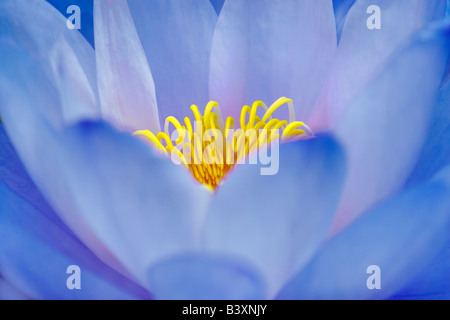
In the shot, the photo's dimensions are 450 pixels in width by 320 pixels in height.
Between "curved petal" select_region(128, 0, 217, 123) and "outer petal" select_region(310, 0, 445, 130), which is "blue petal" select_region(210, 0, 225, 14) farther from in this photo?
"outer petal" select_region(310, 0, 445, 130)

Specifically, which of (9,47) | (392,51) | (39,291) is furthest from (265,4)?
(39,291)

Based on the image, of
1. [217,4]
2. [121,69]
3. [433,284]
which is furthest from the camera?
[217,4]

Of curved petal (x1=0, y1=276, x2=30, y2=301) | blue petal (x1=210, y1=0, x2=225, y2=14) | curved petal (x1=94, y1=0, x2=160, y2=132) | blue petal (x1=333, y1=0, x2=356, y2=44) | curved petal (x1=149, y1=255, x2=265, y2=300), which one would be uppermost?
blue petal (x1=210, y1=0, x2=225, y2=14)

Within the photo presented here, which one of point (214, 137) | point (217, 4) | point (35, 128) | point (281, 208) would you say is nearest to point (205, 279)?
point (281, 208)

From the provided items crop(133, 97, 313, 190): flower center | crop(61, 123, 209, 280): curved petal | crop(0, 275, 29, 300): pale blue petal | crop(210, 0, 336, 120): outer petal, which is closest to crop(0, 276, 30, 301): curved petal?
crop(0, 275, 29, 300): pale blue petal

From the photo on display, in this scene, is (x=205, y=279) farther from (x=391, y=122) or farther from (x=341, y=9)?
(x=341, y=9)

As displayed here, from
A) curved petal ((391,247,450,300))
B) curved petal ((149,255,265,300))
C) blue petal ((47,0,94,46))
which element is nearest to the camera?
curved petal ((149,255,265,300))
